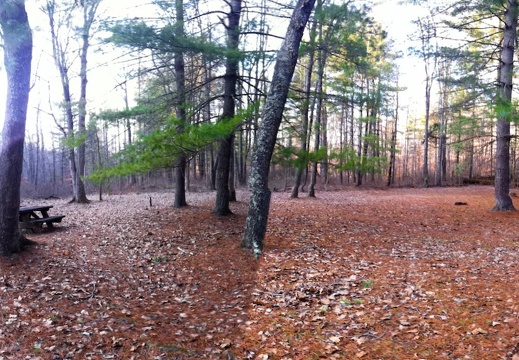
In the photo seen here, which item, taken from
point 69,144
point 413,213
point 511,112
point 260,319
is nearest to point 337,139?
point 413,213

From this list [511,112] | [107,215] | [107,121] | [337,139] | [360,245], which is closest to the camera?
[360,245]

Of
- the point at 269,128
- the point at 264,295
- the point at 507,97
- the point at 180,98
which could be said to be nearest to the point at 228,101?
the point at 180,98

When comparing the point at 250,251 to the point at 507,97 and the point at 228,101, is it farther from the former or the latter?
the point at 507,97

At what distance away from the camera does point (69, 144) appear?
9016 millimetres

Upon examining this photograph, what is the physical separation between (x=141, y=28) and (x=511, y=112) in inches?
373

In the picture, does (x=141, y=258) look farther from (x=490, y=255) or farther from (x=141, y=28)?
(x=490, y=255)

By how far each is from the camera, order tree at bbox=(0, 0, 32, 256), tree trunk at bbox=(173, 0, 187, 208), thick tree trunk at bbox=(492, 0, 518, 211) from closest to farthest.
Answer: tree at bbox=(0, 0, 32, 256), tree trunk at bbox=(173, 0, 187, 208), thick tree trunk at bbox=(492, 0, 518, 211)

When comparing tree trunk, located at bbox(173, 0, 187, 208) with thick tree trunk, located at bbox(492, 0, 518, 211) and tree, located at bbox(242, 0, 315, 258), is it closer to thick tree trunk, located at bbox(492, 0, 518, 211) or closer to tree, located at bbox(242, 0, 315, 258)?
tree, located at bbox(242, 0, 315, 258)

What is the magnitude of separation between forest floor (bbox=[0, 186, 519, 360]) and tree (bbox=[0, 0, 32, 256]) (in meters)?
0.54

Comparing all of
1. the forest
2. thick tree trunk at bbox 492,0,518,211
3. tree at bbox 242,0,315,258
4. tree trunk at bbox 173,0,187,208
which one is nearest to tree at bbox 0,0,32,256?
the forest

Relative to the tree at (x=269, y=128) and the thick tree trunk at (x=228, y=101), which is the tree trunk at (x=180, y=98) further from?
the tree at (x=269, y=128)

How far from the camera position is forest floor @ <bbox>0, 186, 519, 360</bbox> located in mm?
3811

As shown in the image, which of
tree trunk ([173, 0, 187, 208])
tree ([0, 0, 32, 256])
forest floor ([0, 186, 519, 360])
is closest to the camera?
forest floor ([0, 186, 519, 360])

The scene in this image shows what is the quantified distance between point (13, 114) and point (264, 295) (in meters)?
5.46
